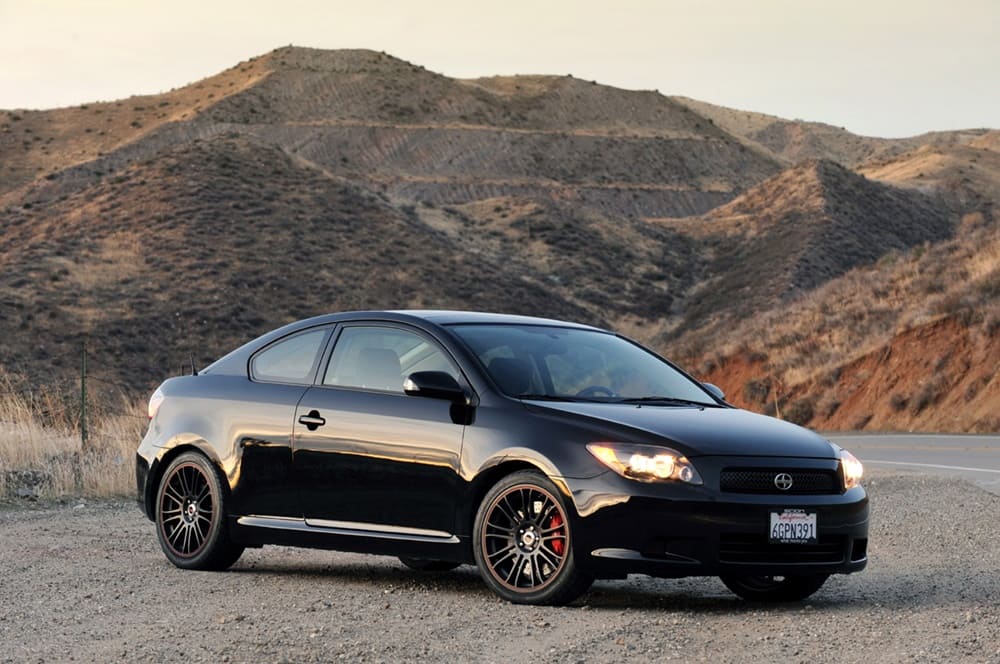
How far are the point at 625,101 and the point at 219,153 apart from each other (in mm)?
67625

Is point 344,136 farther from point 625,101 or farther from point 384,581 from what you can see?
point 384,581

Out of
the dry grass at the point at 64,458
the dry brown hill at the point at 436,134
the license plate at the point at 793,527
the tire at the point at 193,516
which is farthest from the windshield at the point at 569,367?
the dry brown hill at the point at 436,134

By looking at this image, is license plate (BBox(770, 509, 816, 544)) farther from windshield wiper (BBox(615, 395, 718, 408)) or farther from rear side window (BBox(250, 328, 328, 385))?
rear side window (BBox(250, 328, 328, 385))

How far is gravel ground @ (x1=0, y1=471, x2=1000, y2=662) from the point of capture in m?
7.23

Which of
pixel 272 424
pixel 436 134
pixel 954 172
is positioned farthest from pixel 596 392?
pixel 436 134

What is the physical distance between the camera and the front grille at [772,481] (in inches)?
332

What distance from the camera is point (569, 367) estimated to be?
9.58 meters

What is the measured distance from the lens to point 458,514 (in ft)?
29.4

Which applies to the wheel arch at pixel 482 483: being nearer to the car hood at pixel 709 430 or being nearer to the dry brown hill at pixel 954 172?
the car hood at pixel 709 430

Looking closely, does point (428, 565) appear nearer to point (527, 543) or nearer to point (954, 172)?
point (527, 543)

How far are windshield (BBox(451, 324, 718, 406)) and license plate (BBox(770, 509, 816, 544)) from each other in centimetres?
126

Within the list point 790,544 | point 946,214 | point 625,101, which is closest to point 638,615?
point 790,544

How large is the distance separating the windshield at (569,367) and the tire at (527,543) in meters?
0.67

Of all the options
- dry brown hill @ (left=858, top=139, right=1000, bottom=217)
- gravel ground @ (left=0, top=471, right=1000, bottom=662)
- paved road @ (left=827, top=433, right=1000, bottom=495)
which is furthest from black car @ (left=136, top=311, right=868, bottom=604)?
dry brown hill @ (left=858, top=139, right=1000, bottom=217)
